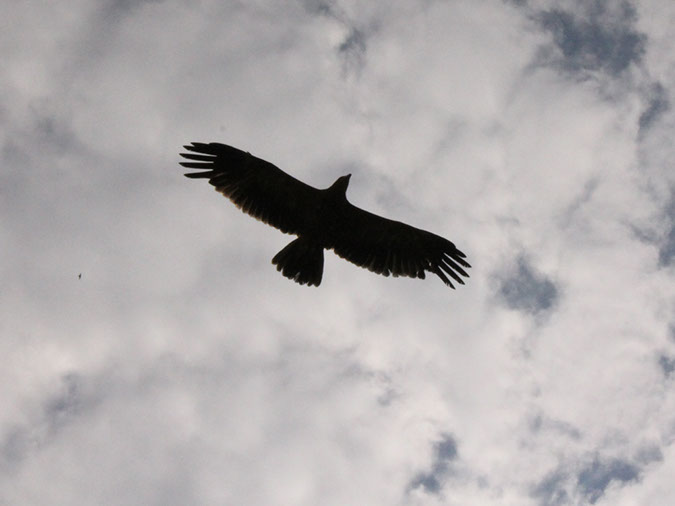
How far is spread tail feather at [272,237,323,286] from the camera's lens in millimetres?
9258

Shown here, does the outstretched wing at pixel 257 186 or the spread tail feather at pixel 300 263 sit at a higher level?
the outstretched wing at pixel 257 186

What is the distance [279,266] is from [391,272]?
7.19 ft

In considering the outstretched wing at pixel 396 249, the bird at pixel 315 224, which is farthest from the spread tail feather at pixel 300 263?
Answer: the outstretched wing at pixel 396 249

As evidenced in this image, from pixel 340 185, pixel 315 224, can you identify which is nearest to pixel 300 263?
pixel 315 224

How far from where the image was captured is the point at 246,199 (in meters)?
9.48

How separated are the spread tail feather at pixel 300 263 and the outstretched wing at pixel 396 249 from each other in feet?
2.13

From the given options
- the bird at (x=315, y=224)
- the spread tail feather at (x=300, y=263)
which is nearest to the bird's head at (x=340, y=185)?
the bird at (x=315, y=224)

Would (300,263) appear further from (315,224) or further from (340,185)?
(340,185)

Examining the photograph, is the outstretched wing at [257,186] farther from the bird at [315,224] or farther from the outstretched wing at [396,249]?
the outstretched wing at [396,249]

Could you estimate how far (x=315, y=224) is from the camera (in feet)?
31.6

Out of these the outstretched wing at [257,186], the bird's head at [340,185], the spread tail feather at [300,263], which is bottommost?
the spread tail feather at [300,263]

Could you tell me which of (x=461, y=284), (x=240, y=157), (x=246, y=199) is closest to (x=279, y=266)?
(x=246, y=199)

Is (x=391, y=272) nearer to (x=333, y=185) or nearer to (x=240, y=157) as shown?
(x=333, y=185)

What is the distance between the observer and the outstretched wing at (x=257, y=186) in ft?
30.1
